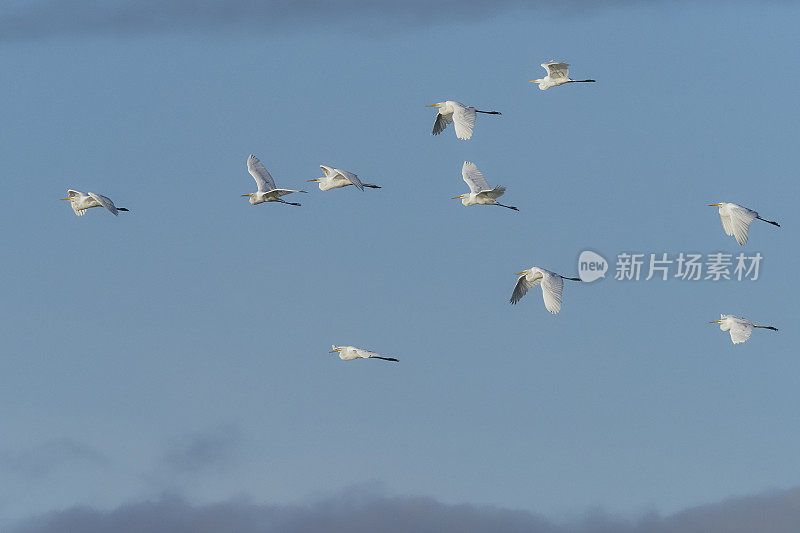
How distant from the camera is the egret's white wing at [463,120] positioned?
79.5 m

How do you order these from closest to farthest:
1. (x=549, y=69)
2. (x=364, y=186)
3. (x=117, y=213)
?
(x=117, y=213) → (x=364, y=186) → (x=549, y=69)

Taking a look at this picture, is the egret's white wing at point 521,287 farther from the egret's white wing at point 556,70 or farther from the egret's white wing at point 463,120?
the egret's white wing at point 556,70

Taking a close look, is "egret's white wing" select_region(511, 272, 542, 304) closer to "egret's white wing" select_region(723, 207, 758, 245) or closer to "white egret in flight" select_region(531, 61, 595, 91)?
"egret's white wing" select_region(723, 207, 758, 245)

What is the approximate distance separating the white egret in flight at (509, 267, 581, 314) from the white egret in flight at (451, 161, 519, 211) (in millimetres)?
4796

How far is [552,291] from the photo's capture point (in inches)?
3081

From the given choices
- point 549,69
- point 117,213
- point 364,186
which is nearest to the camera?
point 117,213

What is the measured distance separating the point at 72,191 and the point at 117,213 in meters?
9.39

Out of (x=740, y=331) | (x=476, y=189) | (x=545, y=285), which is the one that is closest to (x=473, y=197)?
(x=476, y=189)

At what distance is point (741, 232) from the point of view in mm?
81500

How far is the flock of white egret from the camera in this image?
261ft

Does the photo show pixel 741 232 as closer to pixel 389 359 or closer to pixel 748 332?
pixel 748 332

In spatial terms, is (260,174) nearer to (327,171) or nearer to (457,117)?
(327,171)

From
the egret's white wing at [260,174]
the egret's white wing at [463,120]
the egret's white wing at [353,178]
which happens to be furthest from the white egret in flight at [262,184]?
the egret's white wing at [463,120]

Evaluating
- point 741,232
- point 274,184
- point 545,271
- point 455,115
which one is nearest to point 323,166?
point 274,184
